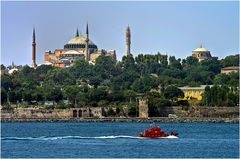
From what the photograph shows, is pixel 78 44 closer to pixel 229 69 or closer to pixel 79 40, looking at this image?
pixel 79 40

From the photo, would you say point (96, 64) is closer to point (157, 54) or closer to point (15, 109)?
point (157, 54)

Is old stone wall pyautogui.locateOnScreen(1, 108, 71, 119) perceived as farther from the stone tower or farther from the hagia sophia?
the hagia sophia

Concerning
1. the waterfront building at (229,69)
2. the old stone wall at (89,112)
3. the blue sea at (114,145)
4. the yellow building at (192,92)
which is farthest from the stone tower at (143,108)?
the waterfront building at (229,69)

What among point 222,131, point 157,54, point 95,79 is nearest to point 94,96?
point 95,79

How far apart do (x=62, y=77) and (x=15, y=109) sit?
3220cm

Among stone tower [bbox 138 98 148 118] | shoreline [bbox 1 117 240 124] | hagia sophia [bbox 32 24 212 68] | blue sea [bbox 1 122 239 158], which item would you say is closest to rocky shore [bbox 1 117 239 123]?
shoreline [bbox 1 117 240 124]

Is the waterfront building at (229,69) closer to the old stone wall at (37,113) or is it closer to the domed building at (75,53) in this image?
the domed building at (75,53)

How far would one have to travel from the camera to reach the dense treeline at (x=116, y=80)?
4496 inches

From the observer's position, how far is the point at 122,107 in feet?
353

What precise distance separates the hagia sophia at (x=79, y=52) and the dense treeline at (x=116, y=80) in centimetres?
1134

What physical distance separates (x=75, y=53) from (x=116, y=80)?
44.5 m

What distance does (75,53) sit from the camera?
579ft

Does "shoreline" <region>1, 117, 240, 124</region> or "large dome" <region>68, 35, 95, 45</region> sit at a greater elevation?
"large dome" <region>68, 35, 95, 45</region>

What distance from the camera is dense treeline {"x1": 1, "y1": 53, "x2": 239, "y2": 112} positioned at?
114188mm
